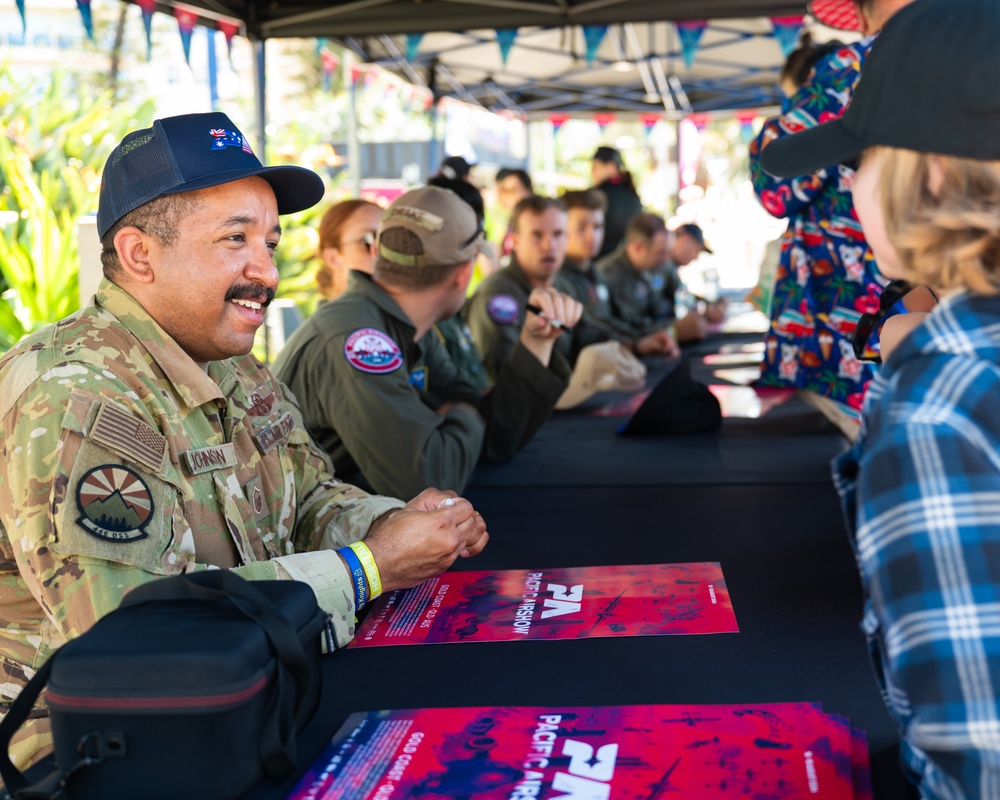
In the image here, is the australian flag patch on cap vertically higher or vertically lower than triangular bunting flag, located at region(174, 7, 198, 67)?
lower

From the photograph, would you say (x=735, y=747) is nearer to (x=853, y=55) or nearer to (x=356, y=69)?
(x=853, y=55)

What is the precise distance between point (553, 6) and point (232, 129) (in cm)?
396

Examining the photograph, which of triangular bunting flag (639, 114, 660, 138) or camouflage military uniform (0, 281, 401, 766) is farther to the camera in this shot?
triangular bunting flag (639, 114, 660, 138)

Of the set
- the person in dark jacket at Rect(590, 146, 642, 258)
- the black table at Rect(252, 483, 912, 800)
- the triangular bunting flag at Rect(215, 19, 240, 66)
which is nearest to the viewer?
the black table at Rect(252, 483, 912, 800)

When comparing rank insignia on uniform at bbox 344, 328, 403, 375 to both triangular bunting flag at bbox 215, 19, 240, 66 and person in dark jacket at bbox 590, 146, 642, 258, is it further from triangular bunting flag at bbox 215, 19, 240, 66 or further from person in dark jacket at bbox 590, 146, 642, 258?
person in dark jacket at bbox 590, 146, 642, 258

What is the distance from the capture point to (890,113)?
782 mm

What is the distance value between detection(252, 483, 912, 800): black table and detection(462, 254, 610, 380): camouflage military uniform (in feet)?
6.94

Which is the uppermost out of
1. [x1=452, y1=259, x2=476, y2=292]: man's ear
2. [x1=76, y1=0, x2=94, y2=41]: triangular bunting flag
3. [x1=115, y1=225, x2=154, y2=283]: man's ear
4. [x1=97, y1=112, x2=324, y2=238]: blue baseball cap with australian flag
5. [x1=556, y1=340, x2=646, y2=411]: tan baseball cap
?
[x1=76, y1=0, x2=94, y2=41]: triangular bunting flag

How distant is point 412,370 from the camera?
2.73 meters

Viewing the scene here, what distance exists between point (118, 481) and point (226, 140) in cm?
55

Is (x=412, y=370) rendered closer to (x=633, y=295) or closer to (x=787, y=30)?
(x=633, y=295)

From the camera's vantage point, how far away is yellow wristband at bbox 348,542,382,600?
56.9 inches

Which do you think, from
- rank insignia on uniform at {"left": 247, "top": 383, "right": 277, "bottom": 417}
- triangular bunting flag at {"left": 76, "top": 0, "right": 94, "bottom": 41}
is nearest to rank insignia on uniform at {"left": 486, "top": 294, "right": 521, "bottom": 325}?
triangular bunting flag at {"left": 76, "top": 0, "right": 94, "bottom": 41}

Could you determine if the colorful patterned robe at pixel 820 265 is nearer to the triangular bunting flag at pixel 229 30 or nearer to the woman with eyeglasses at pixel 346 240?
the woman with eyeglasses at pixel 346 240
